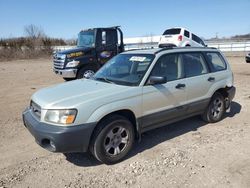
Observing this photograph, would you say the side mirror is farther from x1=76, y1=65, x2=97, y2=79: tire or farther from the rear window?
the rear window

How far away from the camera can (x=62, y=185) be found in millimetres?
3613

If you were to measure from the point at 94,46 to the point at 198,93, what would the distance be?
6.37 meters

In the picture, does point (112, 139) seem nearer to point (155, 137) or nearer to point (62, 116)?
point (62, 116)

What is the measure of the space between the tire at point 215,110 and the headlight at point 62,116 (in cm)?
328

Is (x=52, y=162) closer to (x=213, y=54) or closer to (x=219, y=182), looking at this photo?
(x=219, y=182)

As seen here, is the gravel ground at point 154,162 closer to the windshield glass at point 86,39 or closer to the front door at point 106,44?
the front door at point 106,44

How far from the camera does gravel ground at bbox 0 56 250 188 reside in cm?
369

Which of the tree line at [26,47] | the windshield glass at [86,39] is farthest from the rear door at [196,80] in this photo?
the tree line at [26,47]

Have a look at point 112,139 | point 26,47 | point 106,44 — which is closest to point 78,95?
point 112,139

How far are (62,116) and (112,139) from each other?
0.89 meters

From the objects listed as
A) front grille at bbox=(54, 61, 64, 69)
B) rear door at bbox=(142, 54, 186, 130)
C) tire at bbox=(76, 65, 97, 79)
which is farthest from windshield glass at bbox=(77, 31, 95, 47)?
rear door at bbox=(142, 54, 186, 130)

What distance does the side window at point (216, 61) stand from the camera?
5930 mm

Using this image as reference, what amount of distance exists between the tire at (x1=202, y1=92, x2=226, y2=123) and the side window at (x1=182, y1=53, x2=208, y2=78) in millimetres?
748

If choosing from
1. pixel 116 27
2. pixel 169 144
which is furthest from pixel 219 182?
pixel 116 27
